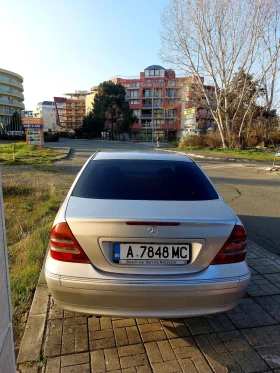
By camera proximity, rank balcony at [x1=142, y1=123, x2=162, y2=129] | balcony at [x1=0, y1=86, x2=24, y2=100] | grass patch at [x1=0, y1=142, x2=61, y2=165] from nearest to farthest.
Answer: grass patch at [x1=0, y1=142, x2=61, y2=165], balcony at [x1=0, y1=86, x2=24, y2=100], balcony at [x1=142, y1=123, x2=162, y2=129]

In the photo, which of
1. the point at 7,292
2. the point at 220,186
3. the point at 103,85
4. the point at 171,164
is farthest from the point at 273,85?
the point at 103,85

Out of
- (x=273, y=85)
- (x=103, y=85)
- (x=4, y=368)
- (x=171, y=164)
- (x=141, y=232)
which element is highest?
(x=103, y=85)

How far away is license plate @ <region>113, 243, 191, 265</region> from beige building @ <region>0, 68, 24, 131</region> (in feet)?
298

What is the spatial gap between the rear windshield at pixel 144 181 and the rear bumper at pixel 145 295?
2.48 feet

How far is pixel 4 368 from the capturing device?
151 cm

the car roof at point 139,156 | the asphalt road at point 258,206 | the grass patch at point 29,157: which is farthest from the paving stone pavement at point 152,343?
the grass patch at point 29,157

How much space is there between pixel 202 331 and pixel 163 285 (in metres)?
0.84

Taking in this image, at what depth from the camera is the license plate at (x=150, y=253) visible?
215 centimetres

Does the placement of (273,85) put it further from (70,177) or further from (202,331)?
(202,331)

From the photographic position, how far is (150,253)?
2.16m

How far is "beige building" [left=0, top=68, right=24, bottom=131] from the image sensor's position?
8544 cm

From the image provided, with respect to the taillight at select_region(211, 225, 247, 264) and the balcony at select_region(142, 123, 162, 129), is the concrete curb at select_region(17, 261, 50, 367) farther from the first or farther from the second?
the balcony at select_region(142, 123, 162, 129)

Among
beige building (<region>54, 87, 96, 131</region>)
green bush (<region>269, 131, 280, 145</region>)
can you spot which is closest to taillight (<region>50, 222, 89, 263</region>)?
green bush (<region>269, 131, 280, 145</region>)

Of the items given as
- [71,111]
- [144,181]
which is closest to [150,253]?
[144,181]
